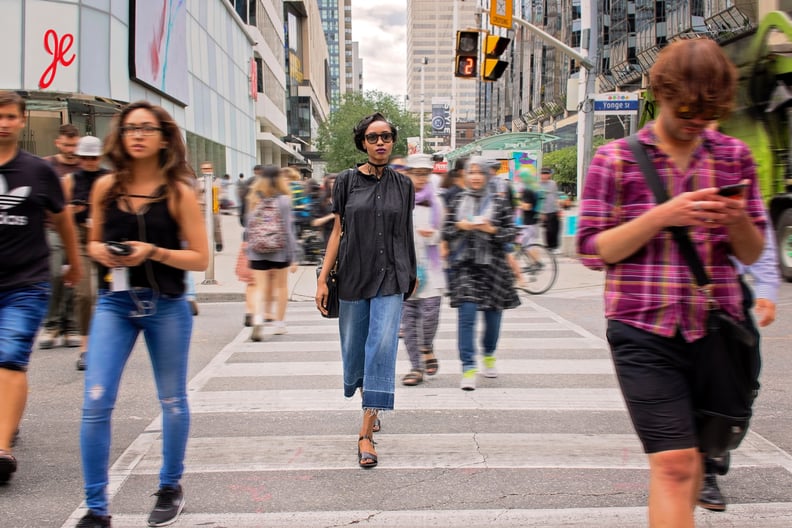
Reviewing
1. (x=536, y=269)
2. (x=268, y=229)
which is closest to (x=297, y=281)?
(x=536, y=269)

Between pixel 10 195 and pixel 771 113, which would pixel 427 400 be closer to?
pixel 10 195

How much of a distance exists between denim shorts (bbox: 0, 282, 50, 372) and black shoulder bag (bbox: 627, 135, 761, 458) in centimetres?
309

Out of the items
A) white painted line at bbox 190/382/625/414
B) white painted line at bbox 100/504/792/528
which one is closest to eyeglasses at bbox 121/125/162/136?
white painted line at bbox 100/504/792/528

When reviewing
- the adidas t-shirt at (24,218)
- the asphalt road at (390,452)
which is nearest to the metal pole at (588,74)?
the asphalt road at (390,452)

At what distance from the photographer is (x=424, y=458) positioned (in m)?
4.23

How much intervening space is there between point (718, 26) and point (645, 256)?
35.6 meters

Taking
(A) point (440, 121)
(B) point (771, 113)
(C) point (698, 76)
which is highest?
(A) point (440, 121)

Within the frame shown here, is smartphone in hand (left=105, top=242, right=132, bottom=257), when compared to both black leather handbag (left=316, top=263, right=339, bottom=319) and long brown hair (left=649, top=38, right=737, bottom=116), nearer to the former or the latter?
black leather handbag (left=316, top=263, right=339, bottom=319)

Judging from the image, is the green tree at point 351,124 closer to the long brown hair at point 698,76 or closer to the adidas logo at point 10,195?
the adidas logo at point 10,195

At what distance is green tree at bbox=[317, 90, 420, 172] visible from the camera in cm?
6359

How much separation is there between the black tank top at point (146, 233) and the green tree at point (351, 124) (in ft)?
193

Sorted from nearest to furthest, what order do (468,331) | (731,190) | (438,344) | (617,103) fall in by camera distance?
1. (731,190)
2. (468,331)
3. (438,344)
4. (617,103)

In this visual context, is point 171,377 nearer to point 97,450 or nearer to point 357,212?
point 97,450

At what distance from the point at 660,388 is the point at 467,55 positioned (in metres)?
13.3
